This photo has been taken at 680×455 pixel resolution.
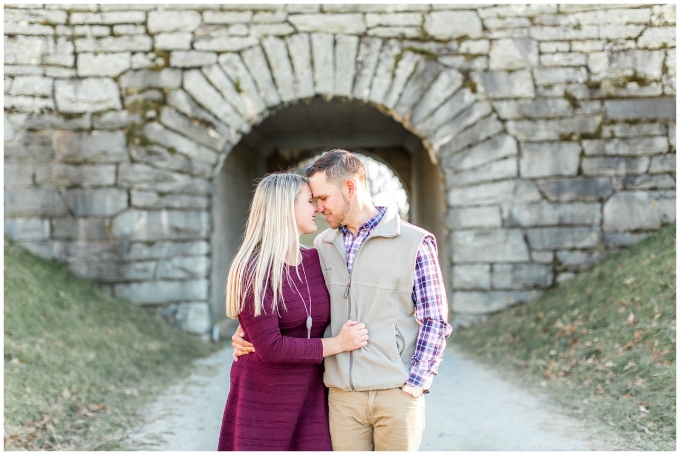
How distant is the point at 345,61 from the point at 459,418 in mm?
3544

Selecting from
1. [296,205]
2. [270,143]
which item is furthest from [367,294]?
[270,143]

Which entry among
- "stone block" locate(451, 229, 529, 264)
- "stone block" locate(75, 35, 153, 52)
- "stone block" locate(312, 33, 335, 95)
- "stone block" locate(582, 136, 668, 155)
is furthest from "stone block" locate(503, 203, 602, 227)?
"stone block" locate(75, 35, 153, 52)

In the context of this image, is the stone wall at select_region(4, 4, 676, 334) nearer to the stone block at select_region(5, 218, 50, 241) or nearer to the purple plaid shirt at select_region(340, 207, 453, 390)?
the stone block at select_region(5, 218, 50, 241)

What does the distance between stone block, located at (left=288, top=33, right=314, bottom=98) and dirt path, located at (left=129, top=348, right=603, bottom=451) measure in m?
2.89

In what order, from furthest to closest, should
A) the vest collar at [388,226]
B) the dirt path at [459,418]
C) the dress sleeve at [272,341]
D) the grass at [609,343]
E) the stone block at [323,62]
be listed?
1. the stone block at [323,62]
2. the grass at [609,343]
3. the dirt path at [459,418]
4. the vest collar at [388,226]
5. the dress sleeve at [272,341]

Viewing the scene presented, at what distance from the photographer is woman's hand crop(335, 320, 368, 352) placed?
197 centimetres

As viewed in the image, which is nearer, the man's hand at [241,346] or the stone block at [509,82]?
the man's hand at [241,346]

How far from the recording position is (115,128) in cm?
582

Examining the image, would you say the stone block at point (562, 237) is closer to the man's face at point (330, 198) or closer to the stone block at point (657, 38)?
the stone block at point (657, 38)

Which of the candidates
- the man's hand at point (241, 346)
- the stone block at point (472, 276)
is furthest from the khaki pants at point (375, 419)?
the stone block at point (472, 276)

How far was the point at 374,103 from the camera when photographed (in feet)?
19.2

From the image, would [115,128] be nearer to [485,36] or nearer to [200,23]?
[200,23]

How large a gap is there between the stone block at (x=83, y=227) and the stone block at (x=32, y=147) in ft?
2.07

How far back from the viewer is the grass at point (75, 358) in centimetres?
340
